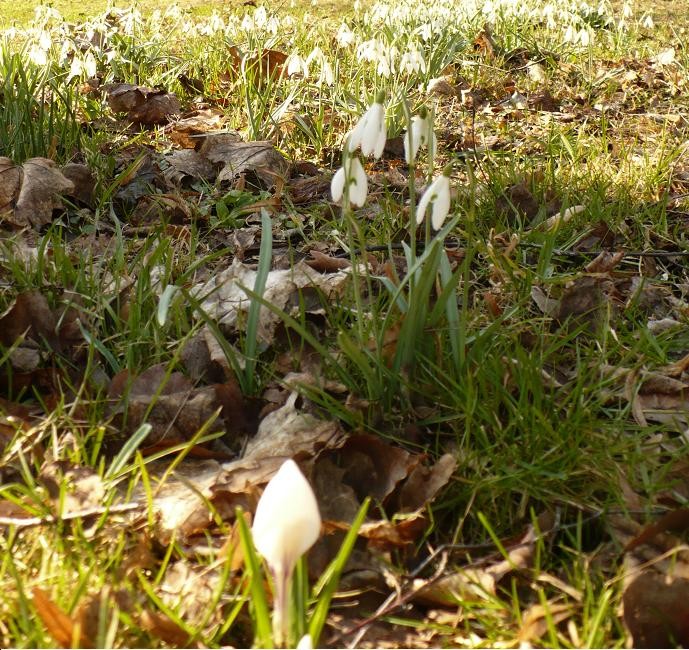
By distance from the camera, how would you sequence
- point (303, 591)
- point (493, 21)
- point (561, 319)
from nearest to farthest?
point (303, 591)
point (561, 319)
point (493, 21)

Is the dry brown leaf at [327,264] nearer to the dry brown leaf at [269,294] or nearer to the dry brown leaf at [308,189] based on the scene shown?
the dry brown leaf at [269,294]

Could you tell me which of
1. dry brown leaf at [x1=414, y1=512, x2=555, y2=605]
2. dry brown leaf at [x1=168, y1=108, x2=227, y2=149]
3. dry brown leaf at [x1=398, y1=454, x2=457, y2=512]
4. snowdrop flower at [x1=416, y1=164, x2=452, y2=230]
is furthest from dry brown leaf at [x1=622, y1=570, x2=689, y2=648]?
→ dry brown leaf at [x1=168, y1=108, x2=227, y2=149]

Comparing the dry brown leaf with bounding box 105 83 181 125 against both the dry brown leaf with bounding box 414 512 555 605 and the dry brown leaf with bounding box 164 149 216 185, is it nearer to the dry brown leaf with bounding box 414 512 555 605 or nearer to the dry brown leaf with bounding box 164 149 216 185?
the dry brown leaf with bounding box 164 149 216 185

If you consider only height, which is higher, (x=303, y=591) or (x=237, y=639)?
(x=303, y=591)

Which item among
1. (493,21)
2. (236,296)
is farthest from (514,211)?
(493,21)

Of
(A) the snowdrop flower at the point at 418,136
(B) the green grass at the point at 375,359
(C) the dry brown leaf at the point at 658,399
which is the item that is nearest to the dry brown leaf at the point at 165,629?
(B) the green grass at the point at 375,359

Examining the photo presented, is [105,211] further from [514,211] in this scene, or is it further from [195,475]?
[195,475]
